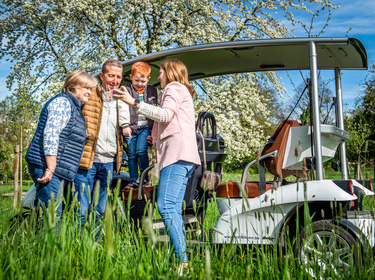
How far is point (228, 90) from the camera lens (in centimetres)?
1316

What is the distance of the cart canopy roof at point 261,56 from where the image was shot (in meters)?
3.70

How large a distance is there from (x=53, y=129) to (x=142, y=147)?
1.56 meters

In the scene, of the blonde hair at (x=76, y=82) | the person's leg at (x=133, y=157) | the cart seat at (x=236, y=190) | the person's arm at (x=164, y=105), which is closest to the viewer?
the person's arm at (x=164, y=105)

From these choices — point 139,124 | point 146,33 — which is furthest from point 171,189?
point 146,33

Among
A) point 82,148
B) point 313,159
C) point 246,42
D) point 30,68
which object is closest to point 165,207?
point 82,148

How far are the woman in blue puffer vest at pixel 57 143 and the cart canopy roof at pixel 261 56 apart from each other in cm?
125

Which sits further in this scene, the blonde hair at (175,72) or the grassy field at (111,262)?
the blonde hair at (175,72)

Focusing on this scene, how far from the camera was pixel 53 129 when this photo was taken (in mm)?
3113

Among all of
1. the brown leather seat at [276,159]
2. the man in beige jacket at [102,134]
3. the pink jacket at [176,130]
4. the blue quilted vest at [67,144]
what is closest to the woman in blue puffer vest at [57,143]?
the blue quilted vest at [67,144]

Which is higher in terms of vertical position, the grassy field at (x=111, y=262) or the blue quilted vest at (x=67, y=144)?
the blue quilted vest at (x=67, y=144)

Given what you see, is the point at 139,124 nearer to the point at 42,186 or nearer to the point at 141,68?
the point at 141,68

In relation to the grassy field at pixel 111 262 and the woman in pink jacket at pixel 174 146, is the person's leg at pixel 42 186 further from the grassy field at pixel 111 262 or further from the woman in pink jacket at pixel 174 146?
the woman in pink jacket at pixel 174 146

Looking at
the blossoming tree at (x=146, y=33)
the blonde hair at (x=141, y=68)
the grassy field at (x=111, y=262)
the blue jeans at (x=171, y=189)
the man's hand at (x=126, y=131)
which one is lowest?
the grassy field at (x=111, y=262)

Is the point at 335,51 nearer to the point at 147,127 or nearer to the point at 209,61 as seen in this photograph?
the point at 209,61
